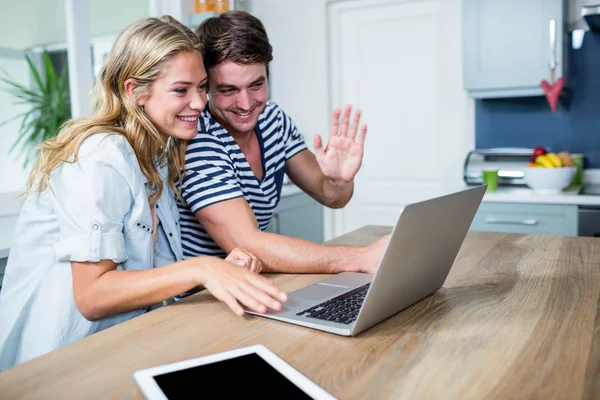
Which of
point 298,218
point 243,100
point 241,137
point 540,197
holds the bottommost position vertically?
point 298,218

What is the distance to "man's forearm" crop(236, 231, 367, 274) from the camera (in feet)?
4.46

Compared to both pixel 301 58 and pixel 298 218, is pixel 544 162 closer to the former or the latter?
pixel 298 218

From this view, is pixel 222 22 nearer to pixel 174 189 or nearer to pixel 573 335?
pixel 174 189

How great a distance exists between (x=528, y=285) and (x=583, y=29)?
2761 mm

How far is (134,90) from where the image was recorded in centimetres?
136

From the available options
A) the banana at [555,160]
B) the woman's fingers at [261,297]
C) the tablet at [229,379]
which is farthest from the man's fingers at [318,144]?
the banana at [555,160]

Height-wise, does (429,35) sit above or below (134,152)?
above

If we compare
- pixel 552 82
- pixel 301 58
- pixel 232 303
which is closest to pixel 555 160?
pixel 552 82

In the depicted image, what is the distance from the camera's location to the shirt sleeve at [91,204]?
1.15m

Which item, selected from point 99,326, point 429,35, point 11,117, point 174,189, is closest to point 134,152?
point 174,189

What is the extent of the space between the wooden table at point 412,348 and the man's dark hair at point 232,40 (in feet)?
2.20

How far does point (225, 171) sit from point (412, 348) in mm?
770

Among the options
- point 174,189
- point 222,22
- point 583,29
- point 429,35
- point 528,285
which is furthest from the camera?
point 429,35

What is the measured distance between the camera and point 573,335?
0.91m
